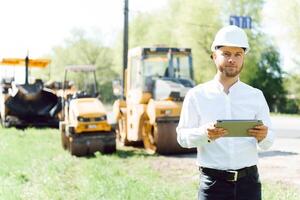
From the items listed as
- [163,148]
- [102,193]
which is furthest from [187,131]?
[163,148]

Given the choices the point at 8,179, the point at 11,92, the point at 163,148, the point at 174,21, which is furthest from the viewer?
the point at 174,21

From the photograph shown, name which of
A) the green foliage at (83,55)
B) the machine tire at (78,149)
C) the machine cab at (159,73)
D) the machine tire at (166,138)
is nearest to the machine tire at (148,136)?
the machine tire at (166,138)

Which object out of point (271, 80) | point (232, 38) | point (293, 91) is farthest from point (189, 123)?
point (271, 80)

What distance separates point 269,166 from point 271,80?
3171 cm

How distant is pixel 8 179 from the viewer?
9.40 metres

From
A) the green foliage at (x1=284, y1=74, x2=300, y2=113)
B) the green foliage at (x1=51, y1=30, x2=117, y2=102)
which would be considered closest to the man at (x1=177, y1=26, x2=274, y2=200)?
the green foliage at (x1=284, y1=74, x2=300, y2=113)

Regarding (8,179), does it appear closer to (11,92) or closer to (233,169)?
(233,169)

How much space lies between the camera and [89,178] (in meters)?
9.53

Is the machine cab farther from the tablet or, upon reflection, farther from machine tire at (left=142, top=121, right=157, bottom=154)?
the tablet

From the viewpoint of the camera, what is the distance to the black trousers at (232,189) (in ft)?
12.8

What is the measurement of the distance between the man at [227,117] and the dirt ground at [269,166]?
16.9ft

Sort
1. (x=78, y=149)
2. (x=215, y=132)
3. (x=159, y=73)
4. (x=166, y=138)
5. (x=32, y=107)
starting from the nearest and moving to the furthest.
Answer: (x=215, y=132)
(x=78, y=149)
(x=166, y=138)
(x=159, y=73)
(x=32, y=107)

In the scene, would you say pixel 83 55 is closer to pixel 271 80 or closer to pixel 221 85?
pixel 271 80

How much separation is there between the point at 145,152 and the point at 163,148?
0.86 m
